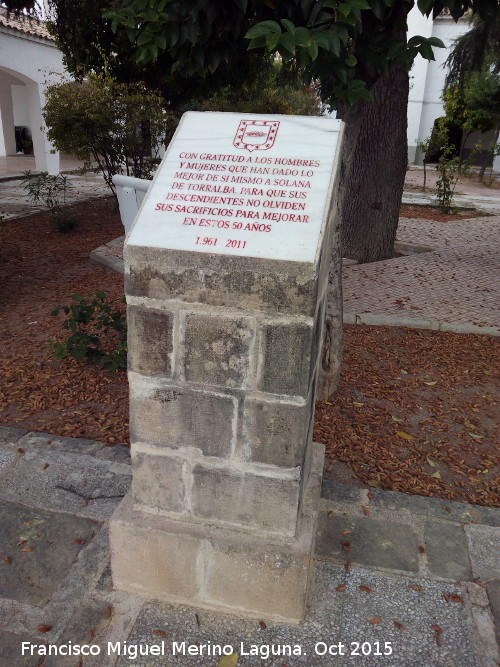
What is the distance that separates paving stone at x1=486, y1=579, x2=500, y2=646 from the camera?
7.60ft

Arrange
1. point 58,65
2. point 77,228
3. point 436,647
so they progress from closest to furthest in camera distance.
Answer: point 436,647, point 77,228, point 58,65

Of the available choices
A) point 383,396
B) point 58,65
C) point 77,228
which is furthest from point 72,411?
point 58,65

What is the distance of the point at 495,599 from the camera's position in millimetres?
2430

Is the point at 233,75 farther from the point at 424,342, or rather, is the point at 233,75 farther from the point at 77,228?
the point at 424,342

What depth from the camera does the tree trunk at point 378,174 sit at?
23.6 feet

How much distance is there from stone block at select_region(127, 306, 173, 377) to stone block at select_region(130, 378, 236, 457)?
0.27 ft

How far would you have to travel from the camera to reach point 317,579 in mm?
2502

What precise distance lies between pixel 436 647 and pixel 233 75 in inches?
395

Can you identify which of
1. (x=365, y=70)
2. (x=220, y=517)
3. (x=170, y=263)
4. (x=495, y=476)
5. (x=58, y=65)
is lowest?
(x=495, y=476)

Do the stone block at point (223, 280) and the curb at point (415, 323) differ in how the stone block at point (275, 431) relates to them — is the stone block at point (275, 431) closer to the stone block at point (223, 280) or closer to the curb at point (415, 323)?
the stone block at point (223, 280)

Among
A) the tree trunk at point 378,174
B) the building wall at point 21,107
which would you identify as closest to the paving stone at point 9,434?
the tree trunk at point 378,174

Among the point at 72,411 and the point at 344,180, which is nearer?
the point at 344,180

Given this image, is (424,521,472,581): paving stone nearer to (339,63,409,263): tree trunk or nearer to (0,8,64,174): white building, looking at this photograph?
(339,63,409,263): tree trunk

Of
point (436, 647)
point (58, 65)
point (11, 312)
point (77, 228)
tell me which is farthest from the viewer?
point (58, 65)
